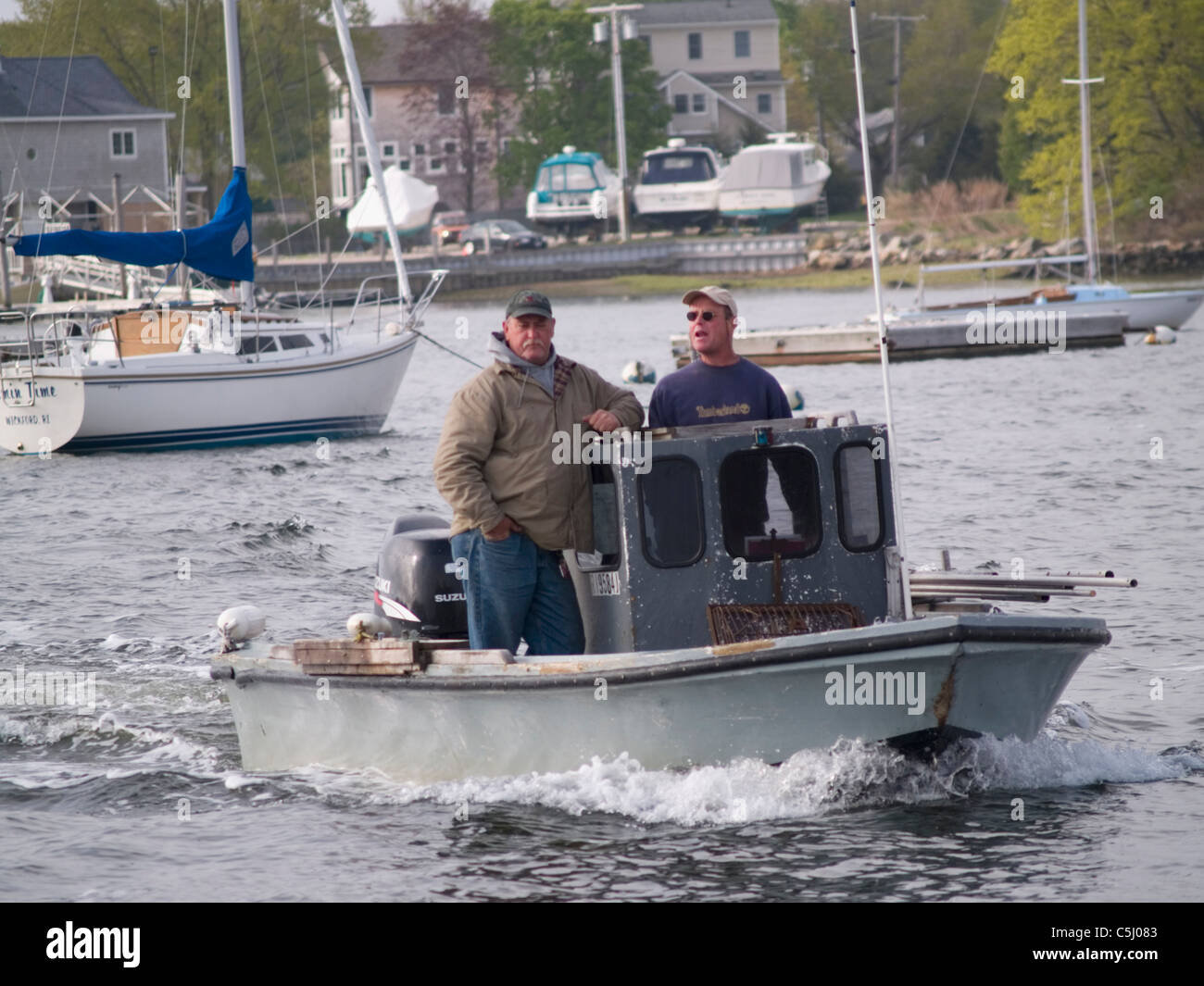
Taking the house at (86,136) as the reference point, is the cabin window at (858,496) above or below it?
below

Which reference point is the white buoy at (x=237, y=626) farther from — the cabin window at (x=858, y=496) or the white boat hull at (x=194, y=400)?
the white boat hull at (x=194, y=400)

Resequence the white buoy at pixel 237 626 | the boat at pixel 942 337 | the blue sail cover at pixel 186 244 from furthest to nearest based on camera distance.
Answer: the boat at pixel 942 337 → the blue sail cover at pixel 186 244 → the white buoy at pixel 237 626

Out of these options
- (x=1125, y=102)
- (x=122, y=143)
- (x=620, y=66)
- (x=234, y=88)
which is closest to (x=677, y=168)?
(x=620, y=66)

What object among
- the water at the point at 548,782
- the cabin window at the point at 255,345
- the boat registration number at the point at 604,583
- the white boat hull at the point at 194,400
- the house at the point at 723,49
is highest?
the house at the point at 723,49

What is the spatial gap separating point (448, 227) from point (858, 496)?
65.2 metres

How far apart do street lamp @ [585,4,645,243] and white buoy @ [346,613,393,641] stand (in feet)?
195

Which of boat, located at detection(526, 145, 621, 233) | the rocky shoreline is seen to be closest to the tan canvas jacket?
the rocky shoreline

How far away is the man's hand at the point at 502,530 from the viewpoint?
804 cm

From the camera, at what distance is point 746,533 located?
8.15 m

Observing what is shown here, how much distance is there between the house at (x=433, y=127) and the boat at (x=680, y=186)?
1293 centimetres

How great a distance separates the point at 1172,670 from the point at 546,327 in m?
5.41

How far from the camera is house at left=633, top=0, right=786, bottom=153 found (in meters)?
89.9

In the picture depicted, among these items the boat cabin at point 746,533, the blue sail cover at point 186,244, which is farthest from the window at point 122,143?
the boat cabin at point 746,533
